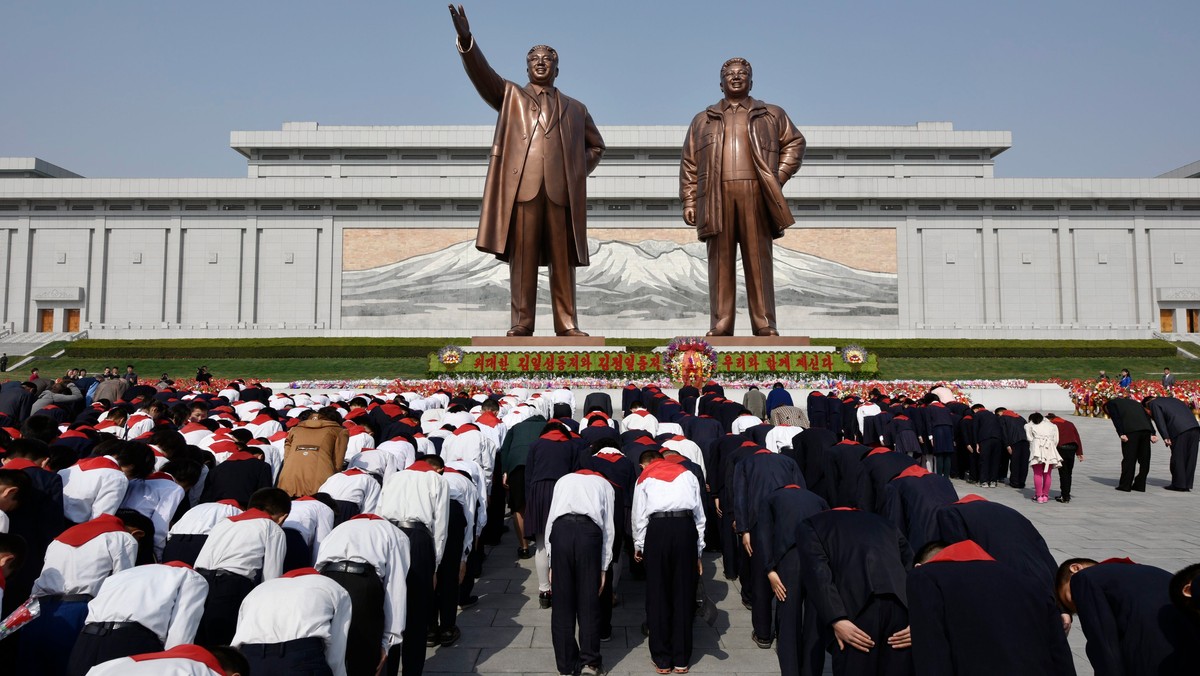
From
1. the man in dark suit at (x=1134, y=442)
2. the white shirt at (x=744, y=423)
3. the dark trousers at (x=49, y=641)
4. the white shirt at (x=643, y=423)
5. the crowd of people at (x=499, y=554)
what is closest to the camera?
the crowd of people at (x=499, y=554)

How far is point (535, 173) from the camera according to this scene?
592 inches

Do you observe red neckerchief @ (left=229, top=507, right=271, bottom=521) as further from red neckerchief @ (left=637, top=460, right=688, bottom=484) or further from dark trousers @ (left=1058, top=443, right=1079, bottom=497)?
dark trousers @ (left=1058, top=443, right=1079, bottom=497)

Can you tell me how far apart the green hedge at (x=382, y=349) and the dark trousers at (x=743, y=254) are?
10.8 meters

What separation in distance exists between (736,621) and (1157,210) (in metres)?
41.7

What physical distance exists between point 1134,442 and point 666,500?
25.7ft

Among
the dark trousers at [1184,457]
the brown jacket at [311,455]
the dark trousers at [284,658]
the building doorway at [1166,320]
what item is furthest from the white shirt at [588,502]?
the building doorway at [1166,320]

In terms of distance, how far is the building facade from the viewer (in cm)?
3481

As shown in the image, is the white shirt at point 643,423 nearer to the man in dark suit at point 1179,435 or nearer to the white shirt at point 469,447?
the white shirt at point 469,447

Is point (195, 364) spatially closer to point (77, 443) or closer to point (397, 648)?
point (77, 443)

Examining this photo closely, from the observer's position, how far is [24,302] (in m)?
34.8

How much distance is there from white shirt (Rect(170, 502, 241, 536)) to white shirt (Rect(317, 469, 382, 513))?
2.32 feet

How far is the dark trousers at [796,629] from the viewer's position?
342 cm

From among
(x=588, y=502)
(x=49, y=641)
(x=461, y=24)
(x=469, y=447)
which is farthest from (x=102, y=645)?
(x=461, y=24)

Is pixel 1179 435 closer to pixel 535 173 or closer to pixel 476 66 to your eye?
pixel 535 173
